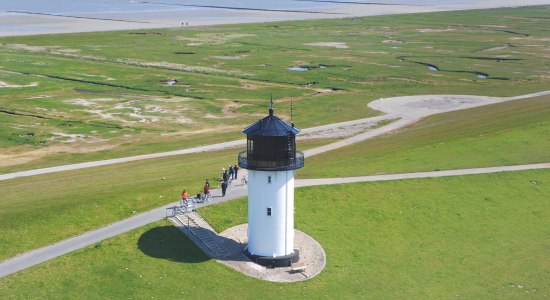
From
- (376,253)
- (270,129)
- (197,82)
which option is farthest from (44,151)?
(197,82)

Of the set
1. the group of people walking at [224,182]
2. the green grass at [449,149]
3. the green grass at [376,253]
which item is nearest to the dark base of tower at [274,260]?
the green grass at [376,253]

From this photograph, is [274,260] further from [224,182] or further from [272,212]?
[224,182]

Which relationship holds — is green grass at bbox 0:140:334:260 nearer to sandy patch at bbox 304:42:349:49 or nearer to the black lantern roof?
the black lantern roof

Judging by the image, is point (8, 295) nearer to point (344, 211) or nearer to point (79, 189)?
point (79, 189)

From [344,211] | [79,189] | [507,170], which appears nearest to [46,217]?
[79,189]

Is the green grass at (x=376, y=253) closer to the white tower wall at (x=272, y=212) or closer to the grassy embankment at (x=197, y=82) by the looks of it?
the white tower wall at (x=272, y=212)

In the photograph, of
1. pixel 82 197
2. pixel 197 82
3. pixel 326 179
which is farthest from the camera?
pixel 197 82
